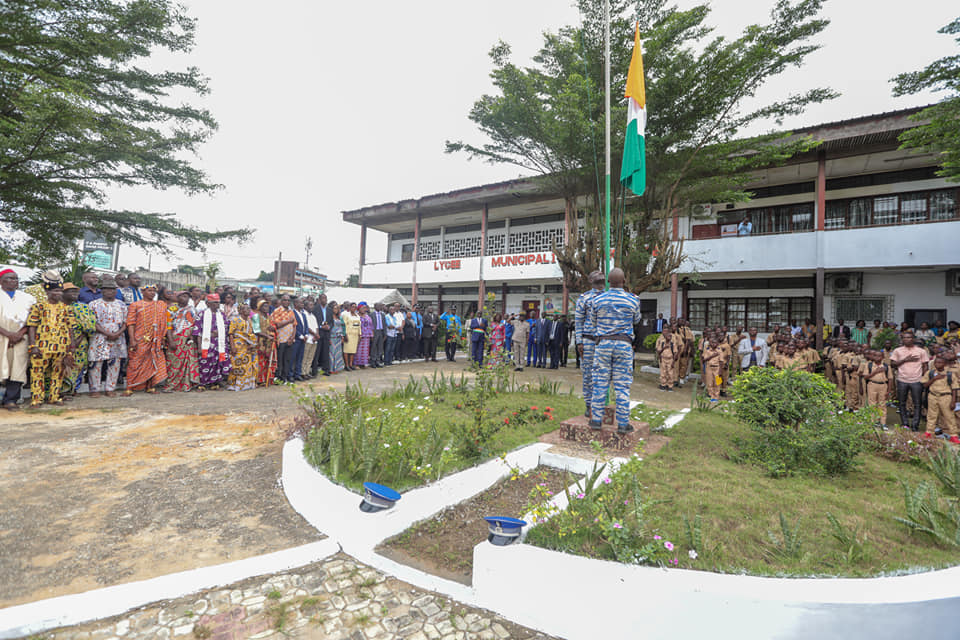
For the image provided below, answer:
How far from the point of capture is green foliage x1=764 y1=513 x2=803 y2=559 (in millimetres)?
2389

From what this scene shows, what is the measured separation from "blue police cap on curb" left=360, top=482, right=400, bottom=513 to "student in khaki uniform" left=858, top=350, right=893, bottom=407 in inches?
334

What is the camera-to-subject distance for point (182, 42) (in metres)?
12.9

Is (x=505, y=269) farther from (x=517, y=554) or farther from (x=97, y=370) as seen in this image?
(x=517, y=554)

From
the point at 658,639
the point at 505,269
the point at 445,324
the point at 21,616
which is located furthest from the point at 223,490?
the point at 505,269

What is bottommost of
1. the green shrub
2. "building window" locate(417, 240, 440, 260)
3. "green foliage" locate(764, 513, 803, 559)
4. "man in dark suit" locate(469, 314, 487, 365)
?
"green foliage" locate(764, 513, 803, 559)

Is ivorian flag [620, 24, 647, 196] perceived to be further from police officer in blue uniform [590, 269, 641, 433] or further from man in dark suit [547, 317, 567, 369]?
Result: man in dark suit [547, 317, 567, 369]

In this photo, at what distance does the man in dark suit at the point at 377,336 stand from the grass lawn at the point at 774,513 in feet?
29.6

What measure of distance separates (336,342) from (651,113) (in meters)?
9.50

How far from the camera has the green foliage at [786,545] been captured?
2.39m

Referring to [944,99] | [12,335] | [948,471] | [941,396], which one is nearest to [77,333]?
[12,335]

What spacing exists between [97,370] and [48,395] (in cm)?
73

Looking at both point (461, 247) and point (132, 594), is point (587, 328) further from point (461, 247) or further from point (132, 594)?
point (461, 247)

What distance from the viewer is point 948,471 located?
3586 mm

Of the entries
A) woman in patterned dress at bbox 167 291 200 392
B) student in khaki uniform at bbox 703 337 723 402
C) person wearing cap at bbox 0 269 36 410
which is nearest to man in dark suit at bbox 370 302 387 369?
woman in patterned dress at bbox 167 291 200 392
